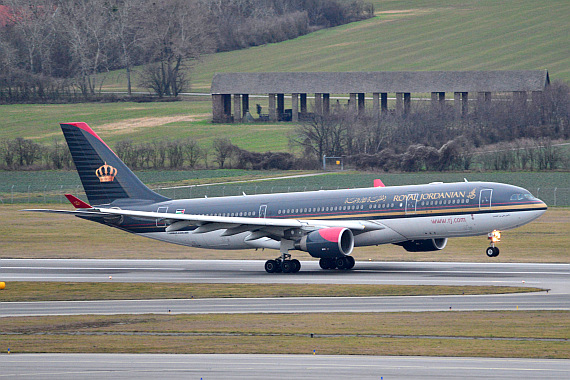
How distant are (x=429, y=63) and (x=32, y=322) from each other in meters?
158

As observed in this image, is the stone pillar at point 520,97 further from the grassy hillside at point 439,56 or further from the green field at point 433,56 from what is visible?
the green field at point 433,56

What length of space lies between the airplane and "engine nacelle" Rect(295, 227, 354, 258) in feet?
0.16

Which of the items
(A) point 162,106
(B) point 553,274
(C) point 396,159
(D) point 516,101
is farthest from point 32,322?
(A) point 162,106

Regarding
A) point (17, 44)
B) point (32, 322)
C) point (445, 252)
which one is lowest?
point (445, 252)

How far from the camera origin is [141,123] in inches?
5546

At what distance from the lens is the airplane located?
1705 inches

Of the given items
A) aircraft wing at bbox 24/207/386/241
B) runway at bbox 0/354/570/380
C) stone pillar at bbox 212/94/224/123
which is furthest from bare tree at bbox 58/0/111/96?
runway at bbox 0/354/570/380

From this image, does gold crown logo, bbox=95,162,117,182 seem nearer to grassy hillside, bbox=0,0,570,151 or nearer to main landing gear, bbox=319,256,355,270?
main landing gear, bbox=319,256,355,270

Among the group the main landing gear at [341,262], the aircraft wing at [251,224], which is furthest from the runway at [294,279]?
the aircraft wing at [251,224]

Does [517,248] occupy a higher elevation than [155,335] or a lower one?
lower

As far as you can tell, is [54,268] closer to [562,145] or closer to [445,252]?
[445,252]

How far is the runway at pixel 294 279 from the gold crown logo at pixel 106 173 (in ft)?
16.2

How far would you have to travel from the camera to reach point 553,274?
40719mm

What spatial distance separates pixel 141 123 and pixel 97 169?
3665 inches
